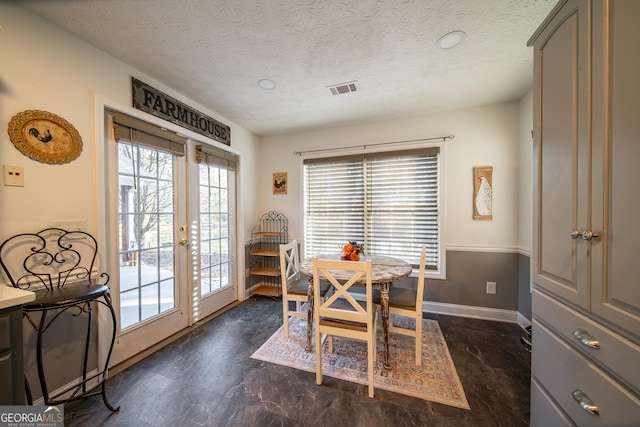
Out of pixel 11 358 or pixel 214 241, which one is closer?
pixel 11 358

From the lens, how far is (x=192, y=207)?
2533 mm

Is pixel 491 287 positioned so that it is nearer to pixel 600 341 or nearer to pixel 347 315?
pixel 347 315

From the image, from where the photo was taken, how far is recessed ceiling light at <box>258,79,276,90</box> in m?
2.15

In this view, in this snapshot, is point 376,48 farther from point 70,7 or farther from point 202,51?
point 70,7

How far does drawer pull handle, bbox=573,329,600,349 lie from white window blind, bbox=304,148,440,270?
→ 6.93 feet

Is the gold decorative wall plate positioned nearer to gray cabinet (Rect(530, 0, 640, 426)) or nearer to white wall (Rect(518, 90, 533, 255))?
gray cabinet (Rect(530, 0, 640, 426))

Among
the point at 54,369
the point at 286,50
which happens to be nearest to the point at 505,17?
A: the point at 286,50

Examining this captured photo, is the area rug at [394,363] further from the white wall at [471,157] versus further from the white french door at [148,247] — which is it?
the white wall at [471,157]

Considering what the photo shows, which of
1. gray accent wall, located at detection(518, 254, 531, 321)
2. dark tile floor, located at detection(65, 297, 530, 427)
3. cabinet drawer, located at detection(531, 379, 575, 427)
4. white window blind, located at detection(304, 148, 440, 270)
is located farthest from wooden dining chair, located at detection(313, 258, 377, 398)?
gray accent wall, located at detection(518, 254, 531, 321)

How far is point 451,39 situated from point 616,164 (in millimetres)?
1482

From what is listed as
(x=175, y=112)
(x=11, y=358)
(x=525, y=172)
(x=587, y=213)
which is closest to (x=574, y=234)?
(x=587, y=213)

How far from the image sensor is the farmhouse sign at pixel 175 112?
6.50ft

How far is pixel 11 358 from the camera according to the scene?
913mm

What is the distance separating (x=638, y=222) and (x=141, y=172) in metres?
2.96
